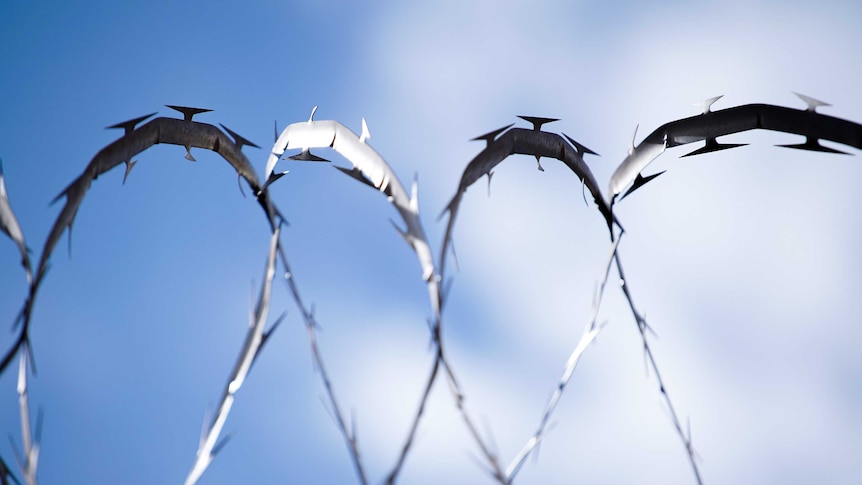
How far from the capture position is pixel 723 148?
10.5 m

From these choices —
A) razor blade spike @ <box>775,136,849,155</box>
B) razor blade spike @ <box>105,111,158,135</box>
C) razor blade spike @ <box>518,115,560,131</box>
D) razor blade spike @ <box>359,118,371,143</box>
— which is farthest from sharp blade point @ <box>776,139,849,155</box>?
razor blade spike @ <box>105,111,158,135</box>

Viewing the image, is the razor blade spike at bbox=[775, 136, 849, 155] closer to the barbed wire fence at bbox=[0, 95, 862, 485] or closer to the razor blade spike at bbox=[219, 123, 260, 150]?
the barbed wire fence at bbox=[0, 95, 862, 485]

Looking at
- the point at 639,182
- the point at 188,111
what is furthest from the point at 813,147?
the point at 188,111

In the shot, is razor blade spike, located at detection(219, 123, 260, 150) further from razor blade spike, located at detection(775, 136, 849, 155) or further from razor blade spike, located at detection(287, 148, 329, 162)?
razor blade spike, located at detection(775, 136, 849, 155)

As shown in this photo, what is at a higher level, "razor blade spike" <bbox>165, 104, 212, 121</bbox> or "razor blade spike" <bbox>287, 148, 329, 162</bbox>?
"razor blade spike" <bbox>165, 104, 212, 121</bbox>

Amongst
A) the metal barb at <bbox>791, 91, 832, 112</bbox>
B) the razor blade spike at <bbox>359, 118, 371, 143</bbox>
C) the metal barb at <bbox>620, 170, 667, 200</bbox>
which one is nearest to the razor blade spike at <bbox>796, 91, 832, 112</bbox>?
the metal barb at <bbox>791, 91, 832, 112</bbox>

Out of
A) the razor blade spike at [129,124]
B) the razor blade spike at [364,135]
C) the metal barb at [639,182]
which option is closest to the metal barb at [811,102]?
the metal barb at [639,182]

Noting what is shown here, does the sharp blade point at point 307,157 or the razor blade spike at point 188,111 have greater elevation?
the razor blade spike at point 188,111

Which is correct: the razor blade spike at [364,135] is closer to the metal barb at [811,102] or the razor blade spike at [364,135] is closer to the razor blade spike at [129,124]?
the razor blade spike at [129,124]

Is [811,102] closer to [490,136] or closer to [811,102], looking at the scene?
[811,102]

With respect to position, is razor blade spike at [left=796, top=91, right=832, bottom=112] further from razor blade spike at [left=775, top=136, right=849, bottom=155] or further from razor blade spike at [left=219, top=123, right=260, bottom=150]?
razor blade spike at [left=219, top=123, right=260, bottom=150]

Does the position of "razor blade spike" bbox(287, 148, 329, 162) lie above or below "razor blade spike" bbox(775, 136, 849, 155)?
below

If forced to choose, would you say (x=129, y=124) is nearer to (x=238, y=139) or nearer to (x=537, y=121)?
(x=238, y=139)

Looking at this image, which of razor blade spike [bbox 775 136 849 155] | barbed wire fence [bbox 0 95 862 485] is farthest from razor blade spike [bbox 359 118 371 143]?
razor blade spike [bbox 775 136 849 155]
